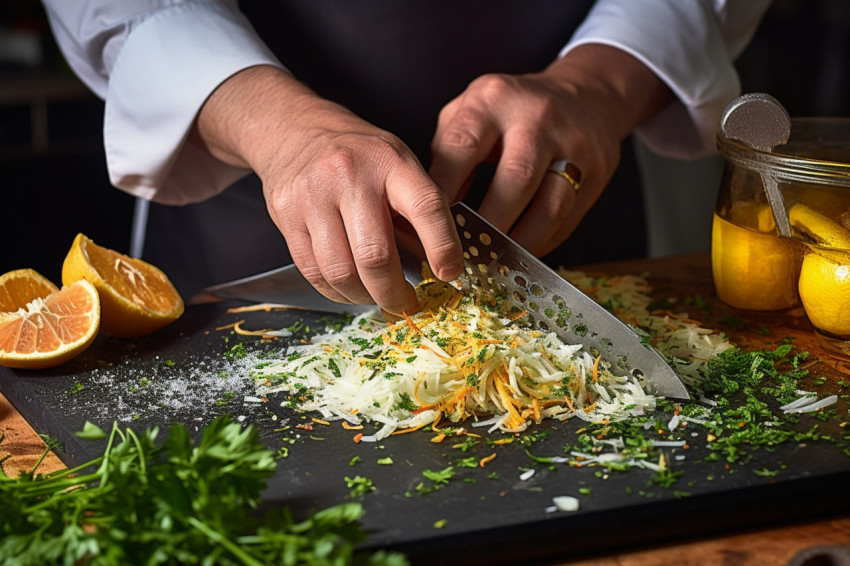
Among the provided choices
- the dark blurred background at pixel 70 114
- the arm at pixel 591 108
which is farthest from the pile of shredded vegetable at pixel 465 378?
Answer: the dark blurred background at pixel 70 114

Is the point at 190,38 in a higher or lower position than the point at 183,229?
higher

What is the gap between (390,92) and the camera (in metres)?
2.03

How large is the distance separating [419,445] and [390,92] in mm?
1079

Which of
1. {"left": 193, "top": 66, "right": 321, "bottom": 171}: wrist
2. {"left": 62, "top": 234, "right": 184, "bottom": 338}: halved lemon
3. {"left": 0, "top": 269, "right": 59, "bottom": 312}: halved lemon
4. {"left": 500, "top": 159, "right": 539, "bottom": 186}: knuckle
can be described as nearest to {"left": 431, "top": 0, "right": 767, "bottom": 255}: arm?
{"left": 500, "top": 159, "right": 539, "bottom": 186}: knuckle

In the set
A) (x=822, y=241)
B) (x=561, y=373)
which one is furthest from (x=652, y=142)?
(x=561, y=373)

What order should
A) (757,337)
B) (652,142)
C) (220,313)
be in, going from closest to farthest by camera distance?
(757,337), (220,313), (652,142)

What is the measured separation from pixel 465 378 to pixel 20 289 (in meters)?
0.77

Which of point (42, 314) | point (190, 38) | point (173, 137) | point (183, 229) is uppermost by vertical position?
point (190, 38)

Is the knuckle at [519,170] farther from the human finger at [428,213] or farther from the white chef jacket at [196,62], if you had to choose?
the white chef jacket at [196,62]

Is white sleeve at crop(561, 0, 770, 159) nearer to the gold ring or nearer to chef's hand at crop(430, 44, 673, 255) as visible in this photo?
chef's hand at crop(430, 44, 673, 255)

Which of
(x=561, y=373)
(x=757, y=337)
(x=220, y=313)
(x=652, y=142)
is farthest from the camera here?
(x=652, y=142)

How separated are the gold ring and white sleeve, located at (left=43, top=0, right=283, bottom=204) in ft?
1.81

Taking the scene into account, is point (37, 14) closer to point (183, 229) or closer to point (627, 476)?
point (183, 229)

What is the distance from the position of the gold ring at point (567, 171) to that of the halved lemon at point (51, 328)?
80 cm
